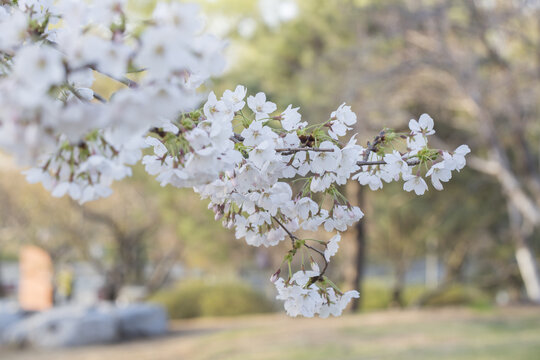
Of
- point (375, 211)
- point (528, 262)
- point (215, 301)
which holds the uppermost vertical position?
point (375, 211)

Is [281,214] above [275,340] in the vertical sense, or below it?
above

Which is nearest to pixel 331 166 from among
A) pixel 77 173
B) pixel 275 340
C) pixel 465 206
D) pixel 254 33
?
pixel 77 173

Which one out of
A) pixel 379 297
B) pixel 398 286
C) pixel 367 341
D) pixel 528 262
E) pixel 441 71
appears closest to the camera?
pixel 367 341

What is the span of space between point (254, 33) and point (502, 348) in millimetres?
10420

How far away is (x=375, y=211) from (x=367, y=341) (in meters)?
7.61

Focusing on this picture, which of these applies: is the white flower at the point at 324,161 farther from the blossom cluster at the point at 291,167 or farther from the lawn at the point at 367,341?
the lawn at the point at 367,341

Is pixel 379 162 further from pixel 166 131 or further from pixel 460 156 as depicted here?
pixel 166 131

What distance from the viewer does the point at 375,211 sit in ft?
46.1

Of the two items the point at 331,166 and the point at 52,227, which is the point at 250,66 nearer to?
the point at 52,227

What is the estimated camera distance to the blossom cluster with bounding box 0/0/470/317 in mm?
667

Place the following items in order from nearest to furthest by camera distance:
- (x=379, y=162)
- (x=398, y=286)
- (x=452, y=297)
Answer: (x=379, y=162), (x=452, y=297), (x=398, y=286)

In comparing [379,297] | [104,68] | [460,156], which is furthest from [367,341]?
[379,297]

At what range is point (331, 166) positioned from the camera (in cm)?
111

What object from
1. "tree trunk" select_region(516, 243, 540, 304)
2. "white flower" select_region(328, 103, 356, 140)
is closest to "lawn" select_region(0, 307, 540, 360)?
"tree trunk" select_region(516, 243, 540, 304)
